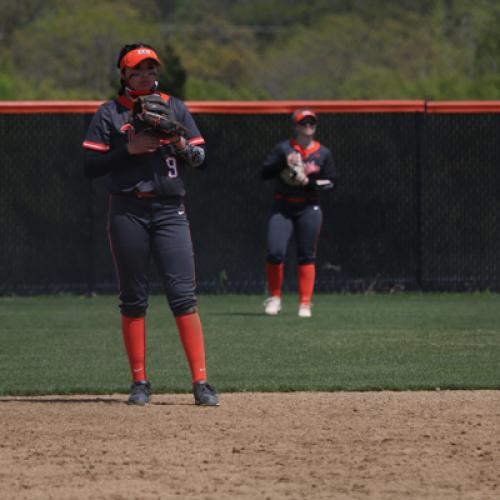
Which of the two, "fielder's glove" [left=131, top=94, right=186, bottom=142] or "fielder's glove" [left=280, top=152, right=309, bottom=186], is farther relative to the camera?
"fielder's glove" [left=280, top=152, right=309, bottom=186]

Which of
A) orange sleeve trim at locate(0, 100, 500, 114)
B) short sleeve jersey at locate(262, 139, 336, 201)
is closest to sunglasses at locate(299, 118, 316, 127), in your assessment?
short sleeve jersey at locate(262, 139, 336, 201)

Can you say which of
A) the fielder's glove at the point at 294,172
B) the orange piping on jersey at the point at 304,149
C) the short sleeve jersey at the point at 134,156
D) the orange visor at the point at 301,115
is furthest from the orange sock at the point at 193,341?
the orange piping on jersey at the point at 304,149

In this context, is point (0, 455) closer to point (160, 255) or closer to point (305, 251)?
point (160, 255)

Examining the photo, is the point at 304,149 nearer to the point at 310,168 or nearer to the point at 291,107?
the point at 310,168

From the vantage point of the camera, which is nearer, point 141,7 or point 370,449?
point 370,449

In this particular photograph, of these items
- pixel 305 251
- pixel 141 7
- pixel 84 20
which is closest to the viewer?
pixel 305 251

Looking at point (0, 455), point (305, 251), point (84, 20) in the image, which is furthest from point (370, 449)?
point (84, 20)

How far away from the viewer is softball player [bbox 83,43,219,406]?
760 cm

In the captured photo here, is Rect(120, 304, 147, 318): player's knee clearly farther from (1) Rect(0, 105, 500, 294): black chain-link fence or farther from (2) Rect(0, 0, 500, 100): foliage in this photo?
(2) Rect(0, 0, 500, 100): foliage

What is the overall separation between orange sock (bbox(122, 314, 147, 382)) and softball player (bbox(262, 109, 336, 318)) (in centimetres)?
533

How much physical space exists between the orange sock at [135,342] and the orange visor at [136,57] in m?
1.41

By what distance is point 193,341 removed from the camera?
7.71 meters

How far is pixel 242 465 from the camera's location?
5.93m

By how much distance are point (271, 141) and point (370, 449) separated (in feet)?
33.0
